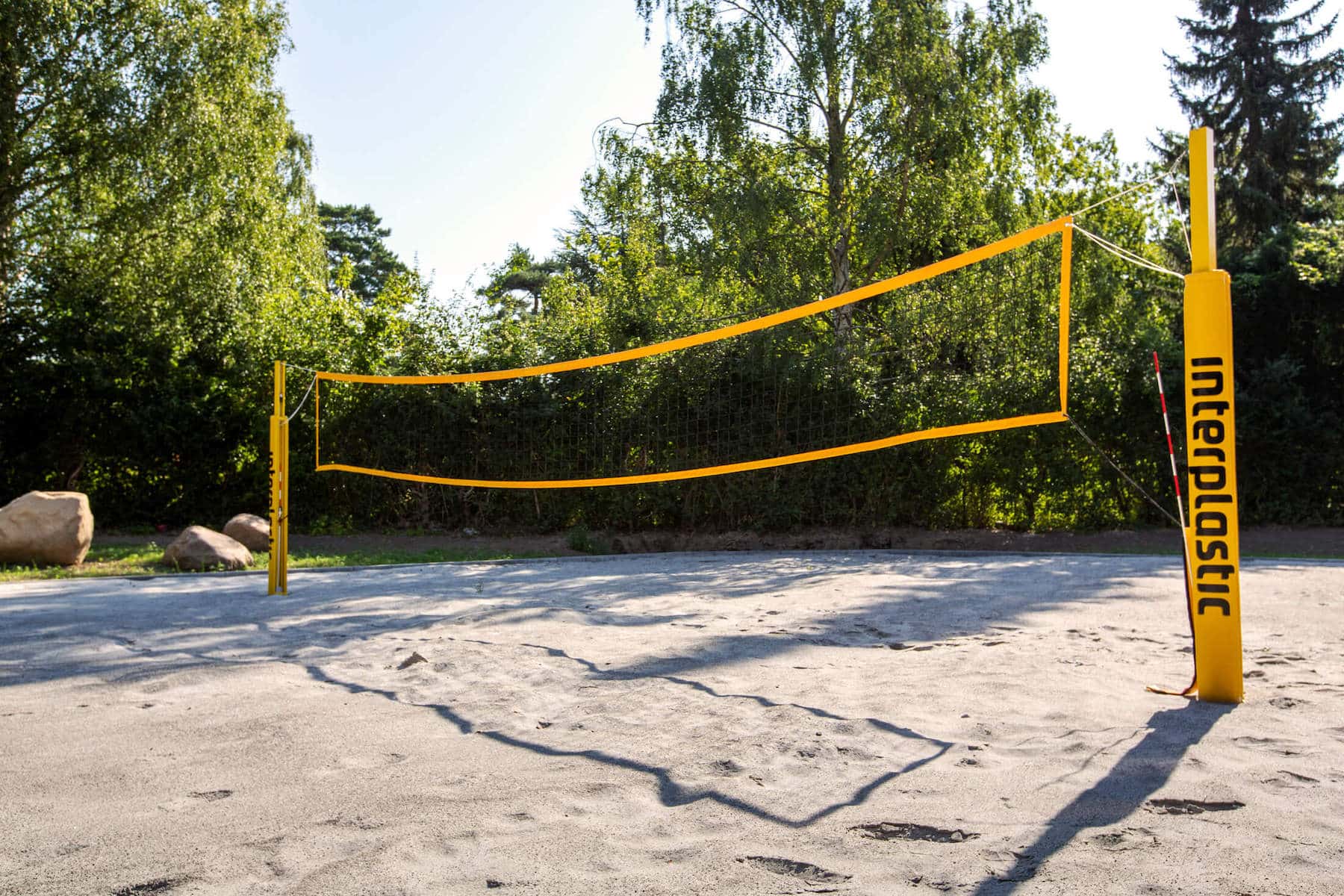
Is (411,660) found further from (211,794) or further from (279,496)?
(279,496)

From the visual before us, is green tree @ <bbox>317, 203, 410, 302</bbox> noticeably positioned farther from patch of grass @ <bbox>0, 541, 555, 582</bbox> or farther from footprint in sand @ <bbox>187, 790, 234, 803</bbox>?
footprint in sand @ <bbox>187, 790, 234, 803</bbox>

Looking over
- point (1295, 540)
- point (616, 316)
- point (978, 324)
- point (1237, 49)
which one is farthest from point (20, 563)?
point (1237, 49)

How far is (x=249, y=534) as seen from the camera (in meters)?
10.8

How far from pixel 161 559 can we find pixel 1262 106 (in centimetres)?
2691

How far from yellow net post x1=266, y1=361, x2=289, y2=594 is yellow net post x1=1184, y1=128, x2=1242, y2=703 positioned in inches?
248

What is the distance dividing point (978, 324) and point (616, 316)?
532 cm

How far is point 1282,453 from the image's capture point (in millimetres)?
12602

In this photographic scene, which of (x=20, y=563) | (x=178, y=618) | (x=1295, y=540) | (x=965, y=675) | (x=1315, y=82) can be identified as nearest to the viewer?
(x=965, y=675)

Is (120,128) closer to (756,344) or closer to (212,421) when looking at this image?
(212,421)

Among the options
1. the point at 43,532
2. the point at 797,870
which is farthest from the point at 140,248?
the point at 797,870

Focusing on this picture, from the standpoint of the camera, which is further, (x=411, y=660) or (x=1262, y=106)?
(x=1262, y=106)

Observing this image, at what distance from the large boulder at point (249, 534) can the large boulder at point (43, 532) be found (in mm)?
1470

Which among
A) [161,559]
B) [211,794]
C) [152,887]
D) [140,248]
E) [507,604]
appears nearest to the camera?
[152,887]

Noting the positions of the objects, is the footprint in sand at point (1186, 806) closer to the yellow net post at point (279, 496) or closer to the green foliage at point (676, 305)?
the yellow net post at point (279, 496)
